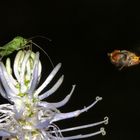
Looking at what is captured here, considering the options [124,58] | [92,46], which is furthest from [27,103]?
[92,46]

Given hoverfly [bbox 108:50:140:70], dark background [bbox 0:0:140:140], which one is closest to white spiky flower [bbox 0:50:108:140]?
hoverfly [bbox 108:50:140:70]

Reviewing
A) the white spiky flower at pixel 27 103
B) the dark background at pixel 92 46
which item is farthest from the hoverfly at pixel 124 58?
the dark background at pixel 92 46

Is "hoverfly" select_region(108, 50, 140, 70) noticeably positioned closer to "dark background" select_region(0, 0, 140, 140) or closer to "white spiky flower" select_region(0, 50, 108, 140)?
"white spiky flower" select_region(0, 50, 108, 140)

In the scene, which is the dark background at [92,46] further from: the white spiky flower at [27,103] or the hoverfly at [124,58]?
the white spiky flower at [27,103]

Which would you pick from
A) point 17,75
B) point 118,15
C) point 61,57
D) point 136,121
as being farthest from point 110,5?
point 17,75

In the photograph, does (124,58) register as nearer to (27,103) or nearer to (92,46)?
(27,103)

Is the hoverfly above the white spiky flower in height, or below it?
above
